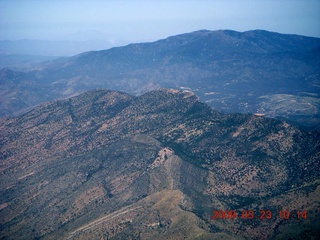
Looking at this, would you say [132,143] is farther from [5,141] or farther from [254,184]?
[5,141]

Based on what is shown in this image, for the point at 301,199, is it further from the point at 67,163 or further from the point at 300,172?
the point at 67,163

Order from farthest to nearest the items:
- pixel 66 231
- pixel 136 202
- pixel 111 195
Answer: pixel 111 195 → pixel 136 202 → pixel 66 231

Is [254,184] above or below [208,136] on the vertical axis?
below

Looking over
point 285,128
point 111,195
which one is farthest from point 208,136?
point 111,195

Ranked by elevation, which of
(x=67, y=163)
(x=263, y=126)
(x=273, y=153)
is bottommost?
(x=67, y=163)

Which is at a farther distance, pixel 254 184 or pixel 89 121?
pixel 89 121

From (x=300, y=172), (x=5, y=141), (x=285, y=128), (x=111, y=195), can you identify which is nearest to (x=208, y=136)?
(x=285, y=128)

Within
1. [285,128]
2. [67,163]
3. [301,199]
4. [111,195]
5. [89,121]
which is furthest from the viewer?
[89,121]
